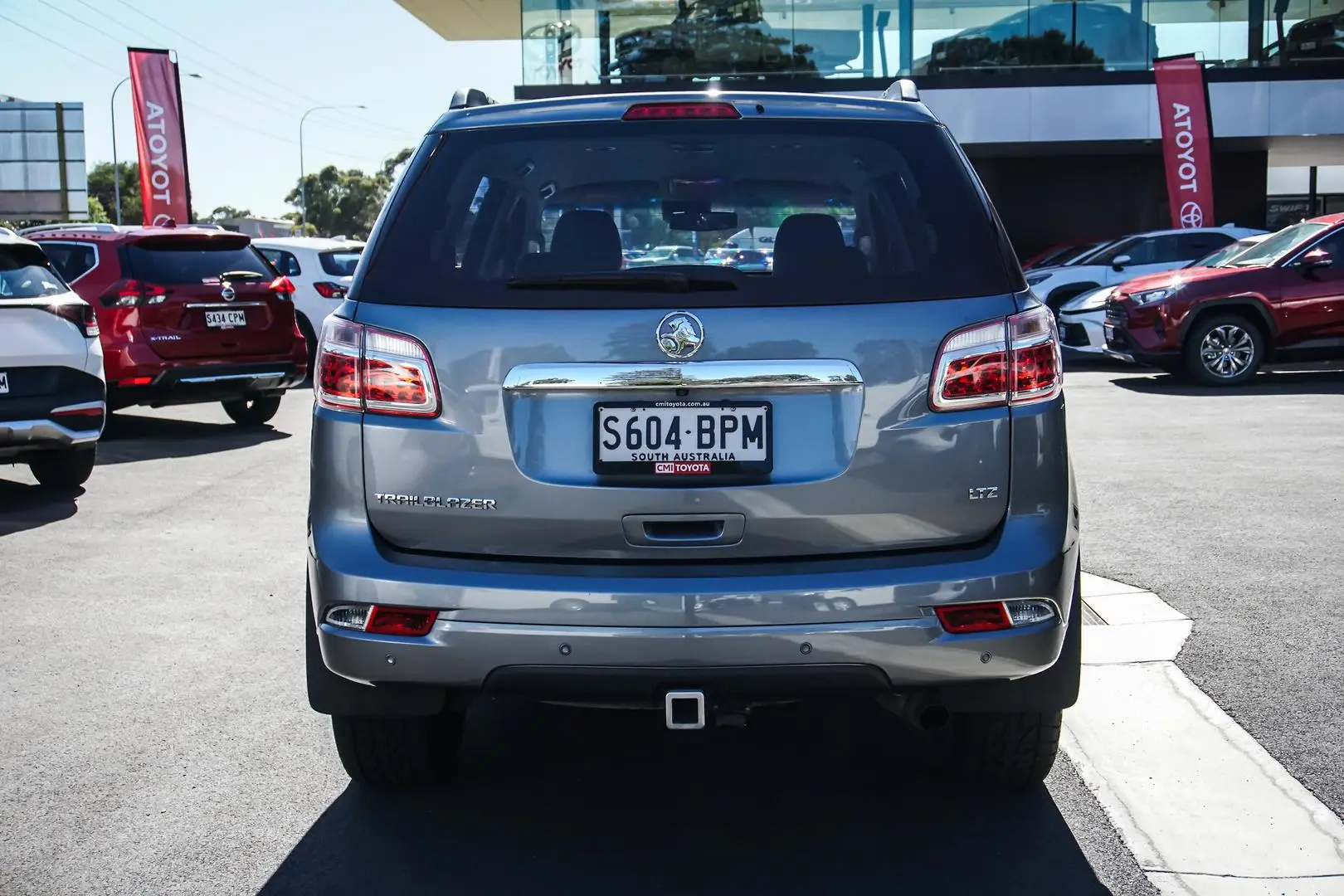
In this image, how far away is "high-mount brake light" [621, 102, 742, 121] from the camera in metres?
3.38

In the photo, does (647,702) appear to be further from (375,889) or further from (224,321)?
(224,321)

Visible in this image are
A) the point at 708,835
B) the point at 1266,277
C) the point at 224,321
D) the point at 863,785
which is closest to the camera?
the point at 708,835

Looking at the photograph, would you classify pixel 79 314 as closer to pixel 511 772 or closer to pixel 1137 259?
pixel 511 772

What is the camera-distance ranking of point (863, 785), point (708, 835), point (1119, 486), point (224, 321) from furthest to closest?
point (224, 321)
point (1119, 486)
point (863, 785)
point (708, 835)

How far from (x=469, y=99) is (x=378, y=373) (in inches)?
38.9

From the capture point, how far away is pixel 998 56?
28.0m

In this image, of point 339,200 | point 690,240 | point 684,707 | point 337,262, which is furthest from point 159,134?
point 339,200

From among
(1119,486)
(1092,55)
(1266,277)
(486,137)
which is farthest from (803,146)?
(1092,55)

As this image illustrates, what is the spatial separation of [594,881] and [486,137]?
1739 millimetres

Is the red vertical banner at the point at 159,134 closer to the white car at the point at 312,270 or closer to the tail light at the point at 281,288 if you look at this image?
the white car at the point at 312,270

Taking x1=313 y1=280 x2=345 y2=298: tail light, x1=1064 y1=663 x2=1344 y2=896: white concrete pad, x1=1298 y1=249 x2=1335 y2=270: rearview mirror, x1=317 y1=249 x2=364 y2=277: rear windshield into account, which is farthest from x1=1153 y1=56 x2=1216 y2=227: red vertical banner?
x1=1064 y1=663 x2=1344 y2=896: white concrete pad

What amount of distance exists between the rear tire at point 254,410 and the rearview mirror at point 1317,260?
1004 centimetres

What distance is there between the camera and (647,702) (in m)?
3.11

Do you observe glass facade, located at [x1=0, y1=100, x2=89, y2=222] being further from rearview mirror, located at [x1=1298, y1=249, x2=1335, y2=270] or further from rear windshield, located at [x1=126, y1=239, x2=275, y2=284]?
rearview mirror, located at [x1=1298, y1=249, x2=1335, y2=270]
